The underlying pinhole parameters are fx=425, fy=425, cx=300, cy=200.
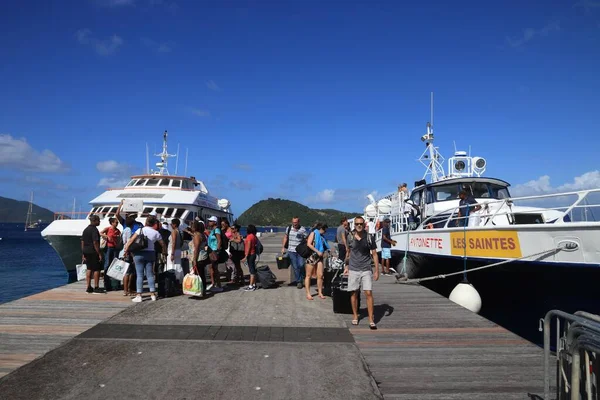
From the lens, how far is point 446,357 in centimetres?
534

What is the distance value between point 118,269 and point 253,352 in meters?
4.81

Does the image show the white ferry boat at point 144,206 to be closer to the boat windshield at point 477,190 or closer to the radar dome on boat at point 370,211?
the radar dome on boat at point 370,211

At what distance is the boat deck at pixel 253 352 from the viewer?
4.28 metres

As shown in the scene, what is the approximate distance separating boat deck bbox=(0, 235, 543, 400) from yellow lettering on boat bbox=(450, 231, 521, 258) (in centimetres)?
177

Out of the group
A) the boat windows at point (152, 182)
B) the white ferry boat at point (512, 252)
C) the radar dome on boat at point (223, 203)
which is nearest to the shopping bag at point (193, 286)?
the white ferry boat at point (512, 252)

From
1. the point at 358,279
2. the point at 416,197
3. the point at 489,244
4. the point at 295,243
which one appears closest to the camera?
the point at 358,279

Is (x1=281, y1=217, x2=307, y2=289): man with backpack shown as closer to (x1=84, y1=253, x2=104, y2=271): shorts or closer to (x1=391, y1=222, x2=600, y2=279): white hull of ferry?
(x1=391, y1=222, x2=600, y2=279): white hull of ferry

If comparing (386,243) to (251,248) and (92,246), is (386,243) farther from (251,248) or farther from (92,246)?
(92,246)

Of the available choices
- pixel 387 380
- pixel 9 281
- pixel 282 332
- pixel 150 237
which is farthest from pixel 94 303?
pixel 9 281

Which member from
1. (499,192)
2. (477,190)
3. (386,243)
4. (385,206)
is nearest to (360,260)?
(386,243)

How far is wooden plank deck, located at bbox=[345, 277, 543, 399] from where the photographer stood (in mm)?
4336

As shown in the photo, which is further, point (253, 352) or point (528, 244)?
point (528, 244)

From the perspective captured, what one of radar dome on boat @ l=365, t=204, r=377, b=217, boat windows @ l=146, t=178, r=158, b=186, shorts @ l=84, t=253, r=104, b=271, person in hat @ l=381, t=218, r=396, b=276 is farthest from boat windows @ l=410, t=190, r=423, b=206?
boat windows @ l=146, t=178, r=158, b=186

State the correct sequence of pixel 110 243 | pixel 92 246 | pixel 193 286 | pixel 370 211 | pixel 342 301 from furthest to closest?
1. pixel 370 211
2. pixel 110 243
3. pixel 92 246
4. pixel 193 286
5. pixel 342 301
